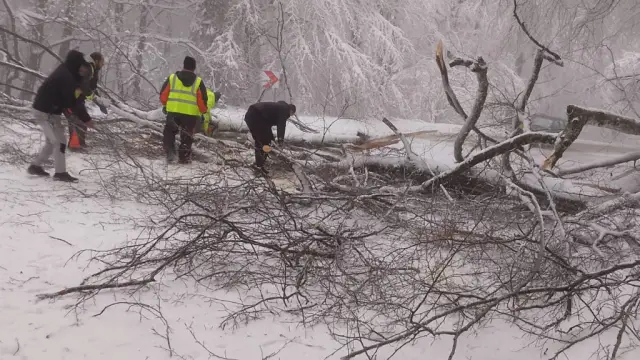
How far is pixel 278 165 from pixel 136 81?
6.61 meters

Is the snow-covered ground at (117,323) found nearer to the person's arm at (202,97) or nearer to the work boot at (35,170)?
the work boot at (35,170)

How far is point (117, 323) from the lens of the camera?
2.67 m

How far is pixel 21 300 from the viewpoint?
2715mm

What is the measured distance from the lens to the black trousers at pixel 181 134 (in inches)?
231

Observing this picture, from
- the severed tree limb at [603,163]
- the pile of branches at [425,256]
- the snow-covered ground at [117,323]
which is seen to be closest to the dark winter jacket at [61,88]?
the pile of branches at [425,256]

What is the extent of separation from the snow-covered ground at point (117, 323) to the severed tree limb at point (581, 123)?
1256 mm

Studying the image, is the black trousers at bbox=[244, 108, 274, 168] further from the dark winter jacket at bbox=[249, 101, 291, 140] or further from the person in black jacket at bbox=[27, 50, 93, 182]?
the person in black jacket at bbox=[27, 50, 93, 182]

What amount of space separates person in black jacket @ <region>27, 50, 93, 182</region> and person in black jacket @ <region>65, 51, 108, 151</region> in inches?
5.4

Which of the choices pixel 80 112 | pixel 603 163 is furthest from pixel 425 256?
pixel 80 112

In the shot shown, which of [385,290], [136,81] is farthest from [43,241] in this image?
[136,81]

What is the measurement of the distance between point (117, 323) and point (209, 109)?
3928 millimetres

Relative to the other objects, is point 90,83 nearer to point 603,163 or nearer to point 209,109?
point 209,109

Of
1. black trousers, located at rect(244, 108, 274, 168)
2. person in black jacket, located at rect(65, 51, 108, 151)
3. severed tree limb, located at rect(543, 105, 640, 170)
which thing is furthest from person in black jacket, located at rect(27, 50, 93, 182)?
severed tree limb, located at rect(543, 105, 640, 170)

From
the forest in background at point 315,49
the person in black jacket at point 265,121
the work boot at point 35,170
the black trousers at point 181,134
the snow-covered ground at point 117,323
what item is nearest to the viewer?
the snow-covered ground at point 117,323
